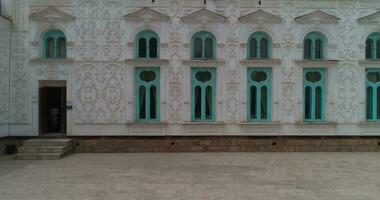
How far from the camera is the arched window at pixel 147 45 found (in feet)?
46.5

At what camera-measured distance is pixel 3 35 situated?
13.4m

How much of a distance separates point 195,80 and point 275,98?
320 centimetres

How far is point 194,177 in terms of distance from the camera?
31.3ft

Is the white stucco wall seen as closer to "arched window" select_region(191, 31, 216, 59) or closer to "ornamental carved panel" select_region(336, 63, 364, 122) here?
"arched window" select_region(191, 31, 216, 59)

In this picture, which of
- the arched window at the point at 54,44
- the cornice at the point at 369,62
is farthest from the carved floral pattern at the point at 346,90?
the arched window at the point at 54,44

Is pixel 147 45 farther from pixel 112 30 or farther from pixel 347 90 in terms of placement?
pixel 347 90

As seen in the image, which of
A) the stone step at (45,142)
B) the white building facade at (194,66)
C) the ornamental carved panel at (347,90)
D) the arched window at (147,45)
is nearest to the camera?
the stone step at (45,142)

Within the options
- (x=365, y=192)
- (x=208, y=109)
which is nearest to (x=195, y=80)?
(x=208, y=109)

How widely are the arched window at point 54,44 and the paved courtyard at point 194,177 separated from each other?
4.08 m

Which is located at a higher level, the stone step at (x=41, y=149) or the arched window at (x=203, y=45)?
the arched window at (x=203, y=45)

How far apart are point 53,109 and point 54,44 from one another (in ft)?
8.57

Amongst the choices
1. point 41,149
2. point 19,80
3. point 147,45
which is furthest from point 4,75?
point 147,45

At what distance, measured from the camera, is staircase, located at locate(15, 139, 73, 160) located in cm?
1259

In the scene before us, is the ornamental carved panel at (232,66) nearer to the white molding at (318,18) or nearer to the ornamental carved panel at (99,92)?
the white molding at (318,18)
